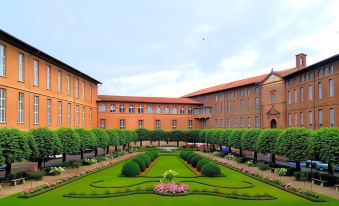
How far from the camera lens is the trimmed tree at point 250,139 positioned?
38159 mm

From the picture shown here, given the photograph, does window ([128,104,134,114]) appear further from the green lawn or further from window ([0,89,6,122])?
the green lawn

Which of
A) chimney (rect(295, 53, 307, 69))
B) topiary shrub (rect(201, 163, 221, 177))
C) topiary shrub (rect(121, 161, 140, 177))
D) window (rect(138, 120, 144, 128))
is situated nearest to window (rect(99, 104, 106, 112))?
window (rect(138, 120, 144, 128))

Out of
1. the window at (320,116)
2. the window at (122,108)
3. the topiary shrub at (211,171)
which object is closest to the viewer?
the topiary shrub at (211,171)

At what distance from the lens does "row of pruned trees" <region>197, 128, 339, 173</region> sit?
23500 mm

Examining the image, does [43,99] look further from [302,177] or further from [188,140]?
[188,140]

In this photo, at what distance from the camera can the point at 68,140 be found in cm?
3316

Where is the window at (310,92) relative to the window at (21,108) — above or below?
above

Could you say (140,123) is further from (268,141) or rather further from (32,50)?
(268,141)

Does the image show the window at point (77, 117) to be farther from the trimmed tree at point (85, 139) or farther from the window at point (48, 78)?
the trimmed tree at point (85, 139)

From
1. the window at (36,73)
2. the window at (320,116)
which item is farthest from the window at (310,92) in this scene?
the window at (36,73)

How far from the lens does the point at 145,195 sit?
19312 mm

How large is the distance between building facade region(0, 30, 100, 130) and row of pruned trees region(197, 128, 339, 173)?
24507 millimetres

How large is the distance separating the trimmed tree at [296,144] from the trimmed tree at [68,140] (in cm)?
2016

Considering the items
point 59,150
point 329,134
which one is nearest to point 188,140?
point 59,150
